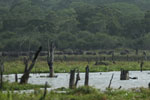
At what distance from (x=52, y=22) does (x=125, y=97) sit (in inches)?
4686

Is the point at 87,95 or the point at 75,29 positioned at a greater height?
the point at 75,29

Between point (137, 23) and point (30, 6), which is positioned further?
point (30, 6)

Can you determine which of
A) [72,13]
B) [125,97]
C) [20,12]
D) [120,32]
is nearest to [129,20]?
[120,32]

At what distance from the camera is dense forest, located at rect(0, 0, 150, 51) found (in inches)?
5108

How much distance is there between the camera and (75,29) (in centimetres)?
14950

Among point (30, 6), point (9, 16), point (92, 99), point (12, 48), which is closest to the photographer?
point (92, 99)

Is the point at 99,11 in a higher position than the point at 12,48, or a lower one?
higher

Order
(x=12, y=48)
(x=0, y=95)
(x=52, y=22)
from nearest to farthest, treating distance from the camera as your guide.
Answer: (x=0, y=95) < (x=12, y=48) < (x=52, y=22)

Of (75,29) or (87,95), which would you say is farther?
(75,29)

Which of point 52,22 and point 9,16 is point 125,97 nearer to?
point 52,22

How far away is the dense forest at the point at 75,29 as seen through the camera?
129750 millimetres

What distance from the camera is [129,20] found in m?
150

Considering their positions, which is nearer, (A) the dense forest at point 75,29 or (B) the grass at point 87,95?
(B) the grass at point 87,95

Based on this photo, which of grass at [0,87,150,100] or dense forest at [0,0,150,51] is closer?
grass at [0,87,150,100]
